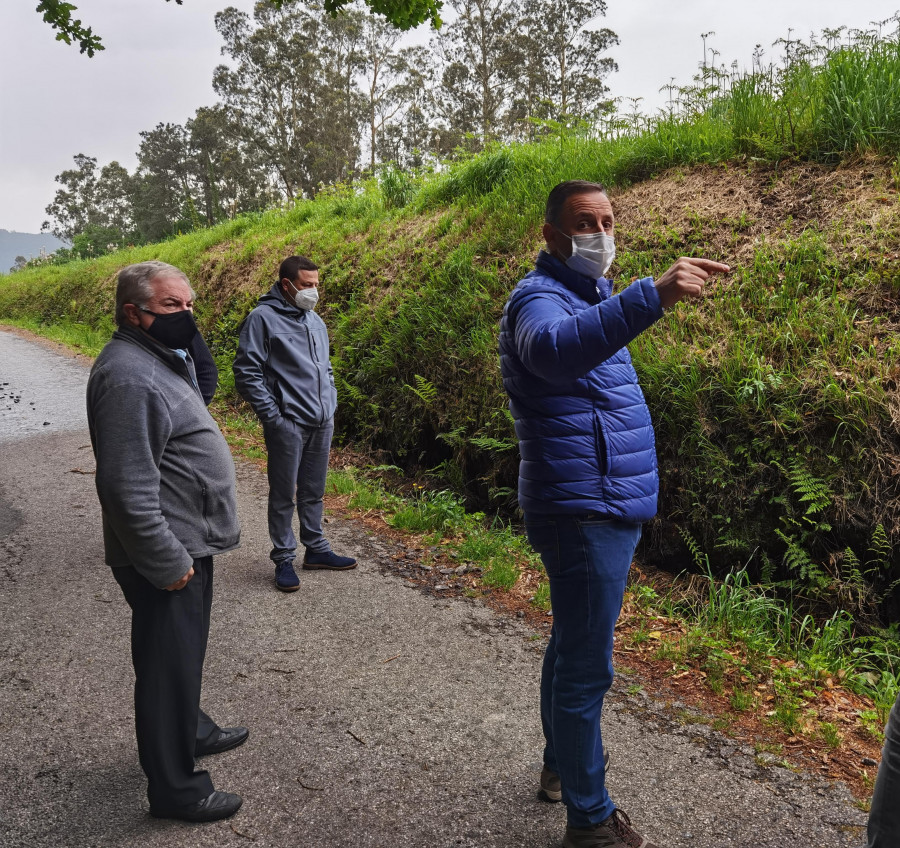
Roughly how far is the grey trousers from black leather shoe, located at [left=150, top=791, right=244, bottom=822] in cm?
237

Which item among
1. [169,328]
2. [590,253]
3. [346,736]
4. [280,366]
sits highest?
[590,253]

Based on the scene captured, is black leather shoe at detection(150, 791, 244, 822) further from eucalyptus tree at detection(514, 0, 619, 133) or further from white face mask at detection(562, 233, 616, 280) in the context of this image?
eucalyptus tree at detection(514, 0, 619, 133)

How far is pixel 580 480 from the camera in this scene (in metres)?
2.39

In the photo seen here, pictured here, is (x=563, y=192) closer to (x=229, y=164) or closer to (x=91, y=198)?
(x=229, y=164)

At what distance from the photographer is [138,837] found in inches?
109

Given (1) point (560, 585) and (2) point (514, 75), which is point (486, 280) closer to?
(1) point (560, 585)

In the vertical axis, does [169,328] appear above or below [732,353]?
above

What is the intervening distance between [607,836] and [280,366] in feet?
12.3

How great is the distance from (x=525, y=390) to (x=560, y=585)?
69 cm

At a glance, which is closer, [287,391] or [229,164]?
[287,391]

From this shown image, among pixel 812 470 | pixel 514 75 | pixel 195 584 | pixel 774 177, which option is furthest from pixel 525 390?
pixel 514 75

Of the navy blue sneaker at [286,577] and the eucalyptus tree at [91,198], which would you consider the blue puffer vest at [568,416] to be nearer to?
the navy blue sneaker at [286,577]

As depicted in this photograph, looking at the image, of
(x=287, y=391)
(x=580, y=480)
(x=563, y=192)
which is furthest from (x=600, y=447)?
(x=287, y=391)

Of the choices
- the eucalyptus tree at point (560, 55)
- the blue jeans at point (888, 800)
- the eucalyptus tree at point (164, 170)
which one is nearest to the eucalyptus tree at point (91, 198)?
the eucalyptus tree at point (164, 170)
